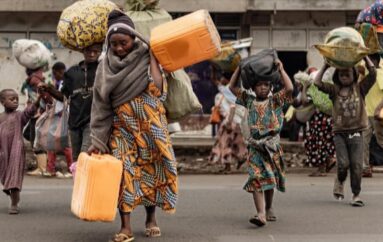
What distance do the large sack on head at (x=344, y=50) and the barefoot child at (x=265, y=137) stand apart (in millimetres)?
1007

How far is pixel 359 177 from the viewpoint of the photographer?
888 cm

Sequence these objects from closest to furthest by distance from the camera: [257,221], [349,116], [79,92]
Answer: [257,221] → [79,92] → [349,116]

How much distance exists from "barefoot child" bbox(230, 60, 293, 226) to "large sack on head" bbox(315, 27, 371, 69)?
1007 mm

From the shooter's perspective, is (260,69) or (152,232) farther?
(260,69)

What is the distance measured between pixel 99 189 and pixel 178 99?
1.29 m

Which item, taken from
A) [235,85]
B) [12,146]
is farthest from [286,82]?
[12,146]

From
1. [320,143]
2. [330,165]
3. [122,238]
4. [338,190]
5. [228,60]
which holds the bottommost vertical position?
[122,238]

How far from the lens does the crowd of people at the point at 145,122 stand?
659 cm

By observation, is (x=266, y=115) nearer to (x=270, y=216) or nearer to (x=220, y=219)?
(x=270, y=216)

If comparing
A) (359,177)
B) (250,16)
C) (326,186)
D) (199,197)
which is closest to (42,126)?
(199,197)

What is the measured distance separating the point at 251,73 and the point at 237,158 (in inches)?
240

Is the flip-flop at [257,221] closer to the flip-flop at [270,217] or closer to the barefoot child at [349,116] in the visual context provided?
the flip-flop at [270,217]

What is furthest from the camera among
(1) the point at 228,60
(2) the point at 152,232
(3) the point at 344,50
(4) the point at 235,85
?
(1) the point at 228,60

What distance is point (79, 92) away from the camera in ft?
26.2
